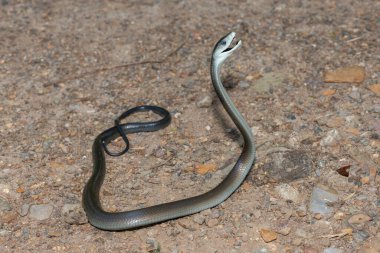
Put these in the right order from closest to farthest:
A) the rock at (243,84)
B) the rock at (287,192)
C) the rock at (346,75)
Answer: the rock at (287,192)
the rock at (346,75)
the rock at (243,84)

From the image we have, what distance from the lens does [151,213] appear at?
200 inches

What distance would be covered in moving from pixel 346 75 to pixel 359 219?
236 cm

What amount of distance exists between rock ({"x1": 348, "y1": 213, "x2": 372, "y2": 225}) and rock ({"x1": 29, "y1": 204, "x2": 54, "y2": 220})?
2.53 metres

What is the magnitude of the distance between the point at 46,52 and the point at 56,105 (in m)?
1.26

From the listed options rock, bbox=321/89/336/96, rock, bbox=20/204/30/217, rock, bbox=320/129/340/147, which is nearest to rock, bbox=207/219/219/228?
rock, bbox=320/129/340/147

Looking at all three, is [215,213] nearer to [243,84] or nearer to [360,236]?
[360,236]

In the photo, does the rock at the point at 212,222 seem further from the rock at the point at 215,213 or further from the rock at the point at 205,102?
the rock at the point at 205,102

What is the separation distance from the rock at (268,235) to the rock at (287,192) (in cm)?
46

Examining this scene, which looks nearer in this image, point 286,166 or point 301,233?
point 301,233

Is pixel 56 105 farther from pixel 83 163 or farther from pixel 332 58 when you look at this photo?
pixel 332 58

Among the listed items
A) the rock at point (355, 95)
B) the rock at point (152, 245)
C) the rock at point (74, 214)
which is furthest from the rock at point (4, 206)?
the rock at point (355, 95)

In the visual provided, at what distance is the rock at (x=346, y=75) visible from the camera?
6859 mm

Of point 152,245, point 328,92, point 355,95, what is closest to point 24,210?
point 152,245

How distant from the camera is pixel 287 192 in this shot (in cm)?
541
